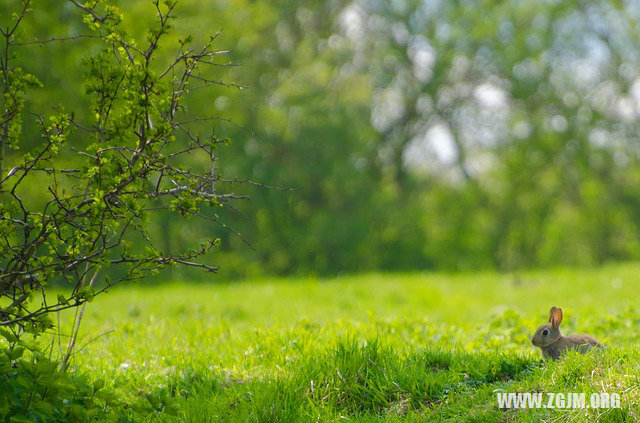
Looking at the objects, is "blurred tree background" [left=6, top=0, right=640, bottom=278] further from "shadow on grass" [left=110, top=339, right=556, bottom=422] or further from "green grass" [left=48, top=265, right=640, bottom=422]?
"shadow on grass" [left=110, top=339, right=556, bottom=422]

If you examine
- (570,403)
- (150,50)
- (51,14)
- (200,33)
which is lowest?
(570,403)

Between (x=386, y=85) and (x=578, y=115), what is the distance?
7079 mm

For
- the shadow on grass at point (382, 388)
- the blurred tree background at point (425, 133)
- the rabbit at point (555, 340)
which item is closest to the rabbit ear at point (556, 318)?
the rabbit at point (555, 340)

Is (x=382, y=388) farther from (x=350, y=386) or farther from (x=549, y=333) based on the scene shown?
(x=549, y=333)

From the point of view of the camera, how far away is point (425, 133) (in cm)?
2983

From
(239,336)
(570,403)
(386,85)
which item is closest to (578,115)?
(386,85)

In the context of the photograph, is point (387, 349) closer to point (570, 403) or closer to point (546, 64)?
point (570, 403)

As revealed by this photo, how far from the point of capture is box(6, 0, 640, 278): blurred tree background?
25.3m

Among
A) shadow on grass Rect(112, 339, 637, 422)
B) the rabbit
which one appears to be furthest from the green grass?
the rabbit

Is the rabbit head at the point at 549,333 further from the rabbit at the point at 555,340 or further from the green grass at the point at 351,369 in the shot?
the green grass at the point at 351,369

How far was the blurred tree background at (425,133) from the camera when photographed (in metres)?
25.3

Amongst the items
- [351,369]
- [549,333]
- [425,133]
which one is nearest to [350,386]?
[351,369]

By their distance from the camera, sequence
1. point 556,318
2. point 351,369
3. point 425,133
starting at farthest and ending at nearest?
1. point 425,133
2. point 556,318
3. point 351,369

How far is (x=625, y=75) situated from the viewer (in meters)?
29.5
